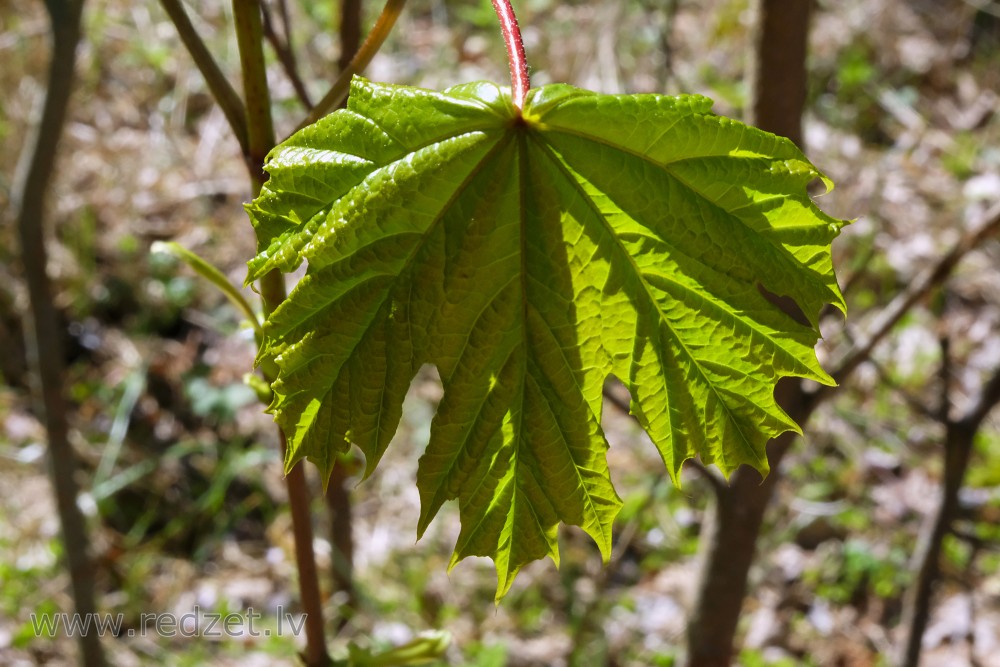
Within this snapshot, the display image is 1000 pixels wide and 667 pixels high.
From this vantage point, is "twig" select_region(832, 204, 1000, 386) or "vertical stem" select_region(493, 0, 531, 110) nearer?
"vertical stem" select_region(493, 0, 531, 110)

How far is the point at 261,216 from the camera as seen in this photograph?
Result: 2.29 ft

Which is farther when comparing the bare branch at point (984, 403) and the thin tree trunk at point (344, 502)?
the thin tree trunk at point (344, 502)

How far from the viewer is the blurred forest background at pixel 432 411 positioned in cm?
291

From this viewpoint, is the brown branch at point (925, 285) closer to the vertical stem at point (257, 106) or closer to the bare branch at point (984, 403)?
the bare branch at point (984, 403)

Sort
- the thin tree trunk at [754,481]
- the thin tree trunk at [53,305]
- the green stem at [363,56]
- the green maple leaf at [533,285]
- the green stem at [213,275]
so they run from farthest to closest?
the thin tree trunk at [53,305]
the thin tree trunk at [754,481]
the green stem at [213,275]
the green stem at [363,56]
the green maple leaf at [533,285]

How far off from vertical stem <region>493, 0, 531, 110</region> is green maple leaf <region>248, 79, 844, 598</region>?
2 centimetres

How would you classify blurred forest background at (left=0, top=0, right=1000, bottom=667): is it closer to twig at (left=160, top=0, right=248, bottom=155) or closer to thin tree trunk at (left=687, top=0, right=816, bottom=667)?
thin tree trunk at (left=687, top=0, right=816, bottom=667)

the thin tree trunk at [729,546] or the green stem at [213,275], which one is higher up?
the green stem at [213,275]

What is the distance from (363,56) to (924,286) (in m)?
1.08

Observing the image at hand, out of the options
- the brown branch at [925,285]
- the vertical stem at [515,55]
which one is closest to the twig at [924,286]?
the brown branch at [925,285]

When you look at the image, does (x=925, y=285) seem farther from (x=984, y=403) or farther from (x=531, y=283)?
(x=531, y=283)

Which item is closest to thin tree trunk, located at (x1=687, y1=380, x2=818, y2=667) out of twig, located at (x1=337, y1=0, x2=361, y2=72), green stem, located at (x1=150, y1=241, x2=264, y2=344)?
green stem, located at (x1=150, y1=241, x2=264, y2=344)

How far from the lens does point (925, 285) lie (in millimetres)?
1480

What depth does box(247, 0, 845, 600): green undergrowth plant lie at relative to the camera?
0.69 metres
